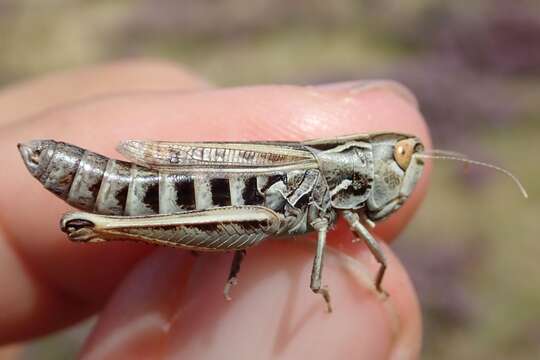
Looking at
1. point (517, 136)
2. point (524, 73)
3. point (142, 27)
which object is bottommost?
point (517, 136)

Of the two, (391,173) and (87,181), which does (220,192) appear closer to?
(87,181)

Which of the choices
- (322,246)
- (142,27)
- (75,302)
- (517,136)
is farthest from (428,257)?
(142,27)

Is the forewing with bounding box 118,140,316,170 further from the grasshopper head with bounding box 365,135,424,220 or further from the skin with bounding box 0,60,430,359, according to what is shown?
the skin with bounding box 0,60,430,359

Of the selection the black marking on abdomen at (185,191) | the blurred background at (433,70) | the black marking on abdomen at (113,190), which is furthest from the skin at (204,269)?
the blurred background at (433,70)

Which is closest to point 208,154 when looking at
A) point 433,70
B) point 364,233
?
point 364,233

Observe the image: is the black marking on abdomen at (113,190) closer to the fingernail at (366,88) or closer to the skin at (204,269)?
the skin at (204,269)

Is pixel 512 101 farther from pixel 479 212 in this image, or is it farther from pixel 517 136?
pixel 479 212
